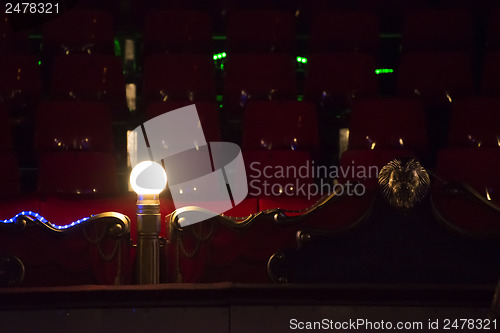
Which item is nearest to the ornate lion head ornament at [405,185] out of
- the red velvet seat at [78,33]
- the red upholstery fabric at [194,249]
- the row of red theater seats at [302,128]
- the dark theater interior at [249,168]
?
the dark theater interior at [249,168]

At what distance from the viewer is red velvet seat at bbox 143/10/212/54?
1168mm

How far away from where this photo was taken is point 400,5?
1.28 m

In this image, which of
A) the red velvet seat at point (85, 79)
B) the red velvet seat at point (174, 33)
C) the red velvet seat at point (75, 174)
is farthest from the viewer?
the red velvet seat at point (174, 33)

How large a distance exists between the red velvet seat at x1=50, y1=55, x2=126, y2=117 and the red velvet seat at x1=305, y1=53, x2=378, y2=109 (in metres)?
0.30

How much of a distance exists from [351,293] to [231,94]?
0.52 metres

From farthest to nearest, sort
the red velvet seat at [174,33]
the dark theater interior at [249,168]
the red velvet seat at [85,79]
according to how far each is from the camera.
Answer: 1. the red velvet seat at [174,33]
2. the red velvet seat at [85,79]
3. the dark theater interior at [249,168]

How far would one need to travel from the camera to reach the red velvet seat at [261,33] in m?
1.17

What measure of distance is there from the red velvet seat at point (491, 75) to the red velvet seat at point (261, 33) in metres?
0.30

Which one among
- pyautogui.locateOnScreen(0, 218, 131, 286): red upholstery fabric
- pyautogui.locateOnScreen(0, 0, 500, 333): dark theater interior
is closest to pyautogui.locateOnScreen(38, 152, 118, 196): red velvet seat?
pyautogui.locateOnScreen(0, 0, 500, 333): dark theater interior

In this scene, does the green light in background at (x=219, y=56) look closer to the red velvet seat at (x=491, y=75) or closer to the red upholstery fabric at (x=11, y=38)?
the red upholstery fabric at (x=11, y=38)

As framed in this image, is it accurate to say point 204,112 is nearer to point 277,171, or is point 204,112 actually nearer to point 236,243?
point 277,171

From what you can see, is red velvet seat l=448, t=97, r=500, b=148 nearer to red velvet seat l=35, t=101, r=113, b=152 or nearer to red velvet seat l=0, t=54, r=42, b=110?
red velvet seat l=35, t=101, r=113, b=152

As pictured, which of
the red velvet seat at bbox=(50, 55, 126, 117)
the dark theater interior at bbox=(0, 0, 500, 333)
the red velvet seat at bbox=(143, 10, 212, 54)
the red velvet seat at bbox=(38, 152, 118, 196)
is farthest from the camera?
the red velvet seat at bbox=(143, 10, 212, 54)

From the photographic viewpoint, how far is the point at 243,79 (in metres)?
1.08
